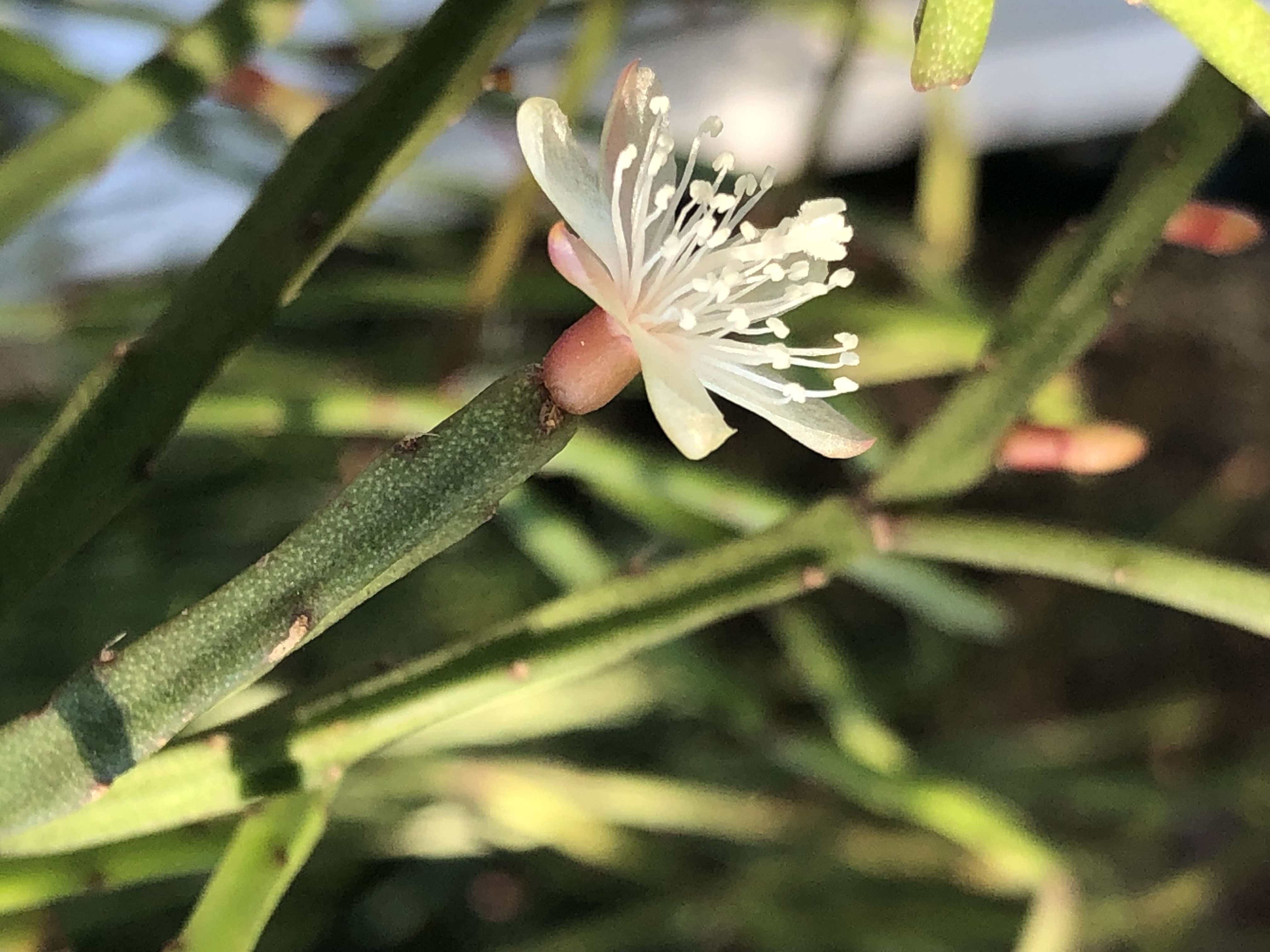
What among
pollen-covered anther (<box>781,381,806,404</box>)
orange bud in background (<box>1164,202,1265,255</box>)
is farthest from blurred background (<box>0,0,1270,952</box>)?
pollen-covered anther (<box>781,381,806,404</box>)

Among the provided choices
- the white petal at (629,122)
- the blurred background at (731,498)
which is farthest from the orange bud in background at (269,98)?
the white petal at (629,122)

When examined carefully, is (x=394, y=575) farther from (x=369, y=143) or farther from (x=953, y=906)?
(x=953, y=906)

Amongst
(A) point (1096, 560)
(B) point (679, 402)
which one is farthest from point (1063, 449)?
(B) point (679, 402)

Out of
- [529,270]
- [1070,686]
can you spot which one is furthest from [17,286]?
[1070,686]

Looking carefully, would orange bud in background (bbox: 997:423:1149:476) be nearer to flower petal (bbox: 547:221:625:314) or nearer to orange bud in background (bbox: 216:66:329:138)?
flower petal (bbox: 547:221:625:314)

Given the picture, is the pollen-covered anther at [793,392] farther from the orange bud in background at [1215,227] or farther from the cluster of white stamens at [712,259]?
the orange bud in background at [1215,227]

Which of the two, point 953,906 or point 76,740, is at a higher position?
point 953,906
